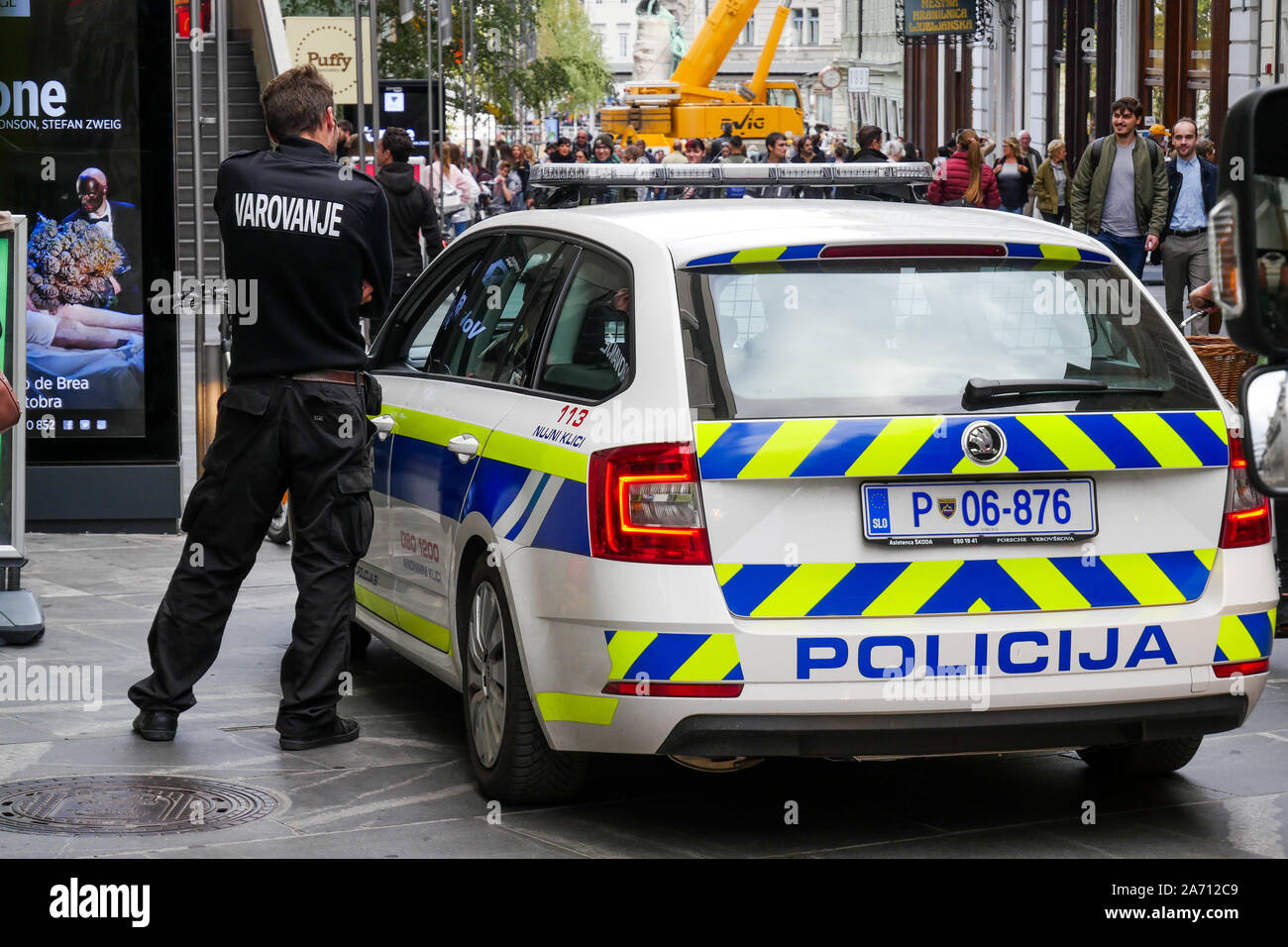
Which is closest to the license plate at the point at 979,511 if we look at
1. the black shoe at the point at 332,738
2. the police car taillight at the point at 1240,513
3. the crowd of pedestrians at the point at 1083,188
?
the police car taillight at the point at 1240,513

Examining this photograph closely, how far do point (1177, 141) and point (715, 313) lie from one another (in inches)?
506

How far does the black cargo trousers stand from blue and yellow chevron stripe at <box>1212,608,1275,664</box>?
2.48 m

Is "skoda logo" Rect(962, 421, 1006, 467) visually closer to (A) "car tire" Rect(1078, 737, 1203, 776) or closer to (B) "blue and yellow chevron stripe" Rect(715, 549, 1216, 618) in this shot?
(B) "blue and yellow chevron stripe" Rect(715, 549, 1216, 618)

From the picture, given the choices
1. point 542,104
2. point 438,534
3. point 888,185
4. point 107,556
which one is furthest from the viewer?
point 542,104

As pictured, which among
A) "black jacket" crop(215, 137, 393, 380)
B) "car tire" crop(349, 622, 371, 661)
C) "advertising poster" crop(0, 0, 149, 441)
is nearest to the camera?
"black jacket" crop(215, 137, 393, 380)

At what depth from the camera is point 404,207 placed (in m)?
15.8

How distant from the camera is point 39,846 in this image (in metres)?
5.07

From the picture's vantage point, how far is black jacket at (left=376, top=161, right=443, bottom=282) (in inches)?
619

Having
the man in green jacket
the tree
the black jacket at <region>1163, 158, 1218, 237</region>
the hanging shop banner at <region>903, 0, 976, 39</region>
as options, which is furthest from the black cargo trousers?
the tree

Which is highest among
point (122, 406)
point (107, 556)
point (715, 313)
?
point (715, 313)

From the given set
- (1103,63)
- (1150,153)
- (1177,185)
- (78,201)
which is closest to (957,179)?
(1177,185)

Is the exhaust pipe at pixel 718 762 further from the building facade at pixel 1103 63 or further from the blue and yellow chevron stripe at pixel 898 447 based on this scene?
the building facade at pixel 1103 63
